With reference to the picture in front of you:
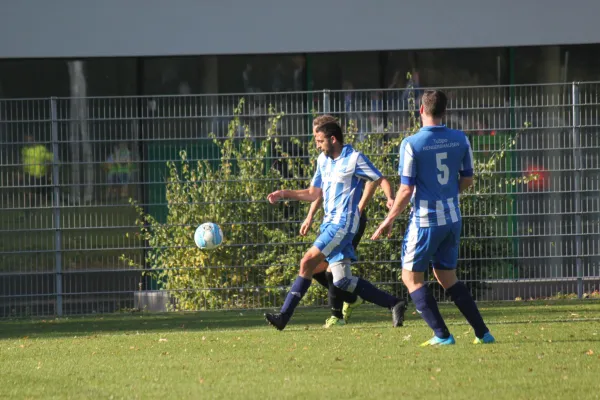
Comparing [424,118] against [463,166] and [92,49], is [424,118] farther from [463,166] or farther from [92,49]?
[92,49]

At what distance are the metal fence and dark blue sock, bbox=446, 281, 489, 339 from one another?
18.2ft

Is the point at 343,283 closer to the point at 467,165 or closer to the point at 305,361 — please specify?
the point at 467,165

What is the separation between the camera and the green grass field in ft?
22.5

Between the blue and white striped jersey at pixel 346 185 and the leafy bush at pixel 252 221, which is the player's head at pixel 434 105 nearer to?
the blue and white striped jersey at pixel 346 185

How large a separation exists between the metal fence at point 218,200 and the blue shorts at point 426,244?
5.70 meters

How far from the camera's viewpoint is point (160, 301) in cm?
1502

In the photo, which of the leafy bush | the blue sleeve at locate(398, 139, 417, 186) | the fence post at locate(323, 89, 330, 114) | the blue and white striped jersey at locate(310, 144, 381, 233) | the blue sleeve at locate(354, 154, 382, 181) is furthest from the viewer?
the fence post at locate(323, 89, 330, 114)

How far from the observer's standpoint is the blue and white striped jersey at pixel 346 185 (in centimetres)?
1065

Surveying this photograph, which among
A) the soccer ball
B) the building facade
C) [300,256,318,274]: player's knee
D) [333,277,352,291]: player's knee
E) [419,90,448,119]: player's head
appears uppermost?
the building facade

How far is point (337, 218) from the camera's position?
1066 centimetres

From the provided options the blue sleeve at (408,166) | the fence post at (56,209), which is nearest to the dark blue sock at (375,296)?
the blue sleeve at (408,166)

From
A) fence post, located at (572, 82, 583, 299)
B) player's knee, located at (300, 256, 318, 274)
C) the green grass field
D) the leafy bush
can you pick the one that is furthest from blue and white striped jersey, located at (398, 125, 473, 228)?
fence post, located at (572, 82, 583, 299)

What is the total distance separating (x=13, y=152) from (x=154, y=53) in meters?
3.61

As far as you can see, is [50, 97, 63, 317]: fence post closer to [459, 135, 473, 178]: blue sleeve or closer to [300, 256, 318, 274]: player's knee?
[300, 256, 318, 274]: player's knee
